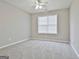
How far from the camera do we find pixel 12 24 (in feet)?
13.7

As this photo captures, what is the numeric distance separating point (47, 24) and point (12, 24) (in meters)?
2.37

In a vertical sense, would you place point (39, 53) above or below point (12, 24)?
below

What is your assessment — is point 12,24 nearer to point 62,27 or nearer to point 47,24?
point 47,24

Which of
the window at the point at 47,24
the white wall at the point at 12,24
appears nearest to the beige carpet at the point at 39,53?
the white wall at the point at 12,24

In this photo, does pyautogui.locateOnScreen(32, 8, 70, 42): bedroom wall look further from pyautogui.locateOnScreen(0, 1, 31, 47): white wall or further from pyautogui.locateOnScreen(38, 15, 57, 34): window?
pyautogui.locateOnScreen(0, 1, 31, 47): white wall

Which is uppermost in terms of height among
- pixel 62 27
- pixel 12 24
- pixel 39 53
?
pixel 12 24

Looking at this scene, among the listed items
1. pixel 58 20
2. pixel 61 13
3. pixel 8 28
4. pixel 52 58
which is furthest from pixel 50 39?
pixel 52 58

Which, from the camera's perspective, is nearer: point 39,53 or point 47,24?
point 39,53

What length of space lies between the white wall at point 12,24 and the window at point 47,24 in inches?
38.0

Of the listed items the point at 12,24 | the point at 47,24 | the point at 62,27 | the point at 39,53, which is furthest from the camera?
the point at 47,24

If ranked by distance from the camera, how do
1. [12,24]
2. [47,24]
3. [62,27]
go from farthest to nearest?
[47,24] → [62,27] → [12,24]

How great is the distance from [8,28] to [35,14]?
99.1 inches

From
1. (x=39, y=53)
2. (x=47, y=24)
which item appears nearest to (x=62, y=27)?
(x=47, y=24)

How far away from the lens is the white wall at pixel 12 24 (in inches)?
143
